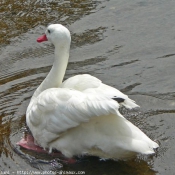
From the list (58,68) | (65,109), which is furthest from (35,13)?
(65,109)

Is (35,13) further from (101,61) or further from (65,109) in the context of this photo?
(65,109)

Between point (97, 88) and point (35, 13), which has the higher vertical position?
point (97, 88)

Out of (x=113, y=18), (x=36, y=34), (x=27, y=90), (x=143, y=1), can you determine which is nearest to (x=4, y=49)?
(x=36, y=34)

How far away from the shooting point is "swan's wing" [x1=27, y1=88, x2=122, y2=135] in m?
5.48

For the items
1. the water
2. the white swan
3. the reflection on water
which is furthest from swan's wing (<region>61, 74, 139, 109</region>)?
the reflection on water

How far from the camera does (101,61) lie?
27.0 ft

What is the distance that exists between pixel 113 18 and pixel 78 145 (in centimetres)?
428

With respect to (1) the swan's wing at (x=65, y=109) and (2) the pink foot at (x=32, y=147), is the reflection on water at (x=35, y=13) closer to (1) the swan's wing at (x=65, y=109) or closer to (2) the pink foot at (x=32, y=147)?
(2) the pink foot at (x=32, y=147)

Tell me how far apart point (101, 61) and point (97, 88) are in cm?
220

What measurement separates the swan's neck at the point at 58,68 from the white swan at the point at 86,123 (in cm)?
42

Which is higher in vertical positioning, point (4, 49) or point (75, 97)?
point (75, 97)

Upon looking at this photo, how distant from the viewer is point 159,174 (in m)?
5.73

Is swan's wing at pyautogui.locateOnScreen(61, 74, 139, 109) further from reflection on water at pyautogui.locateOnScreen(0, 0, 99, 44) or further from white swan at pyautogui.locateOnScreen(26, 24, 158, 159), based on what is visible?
reflection on water at pyautogui.locateOnScreen(0, 0, 99, 44)

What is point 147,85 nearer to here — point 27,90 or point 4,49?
point 27,90
